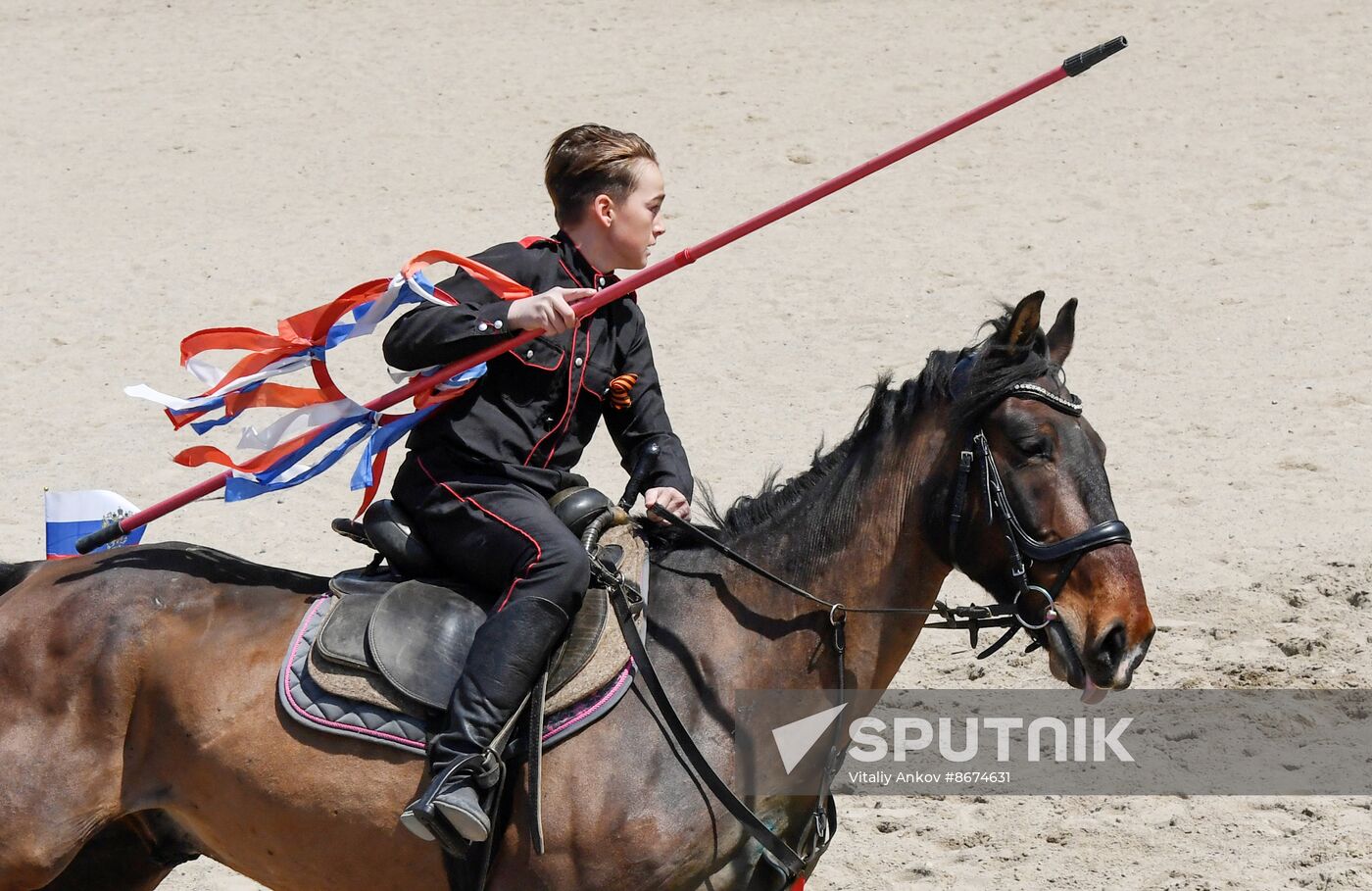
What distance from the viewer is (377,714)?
3.31 m

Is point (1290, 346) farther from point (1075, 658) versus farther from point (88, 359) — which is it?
point (88, 359)

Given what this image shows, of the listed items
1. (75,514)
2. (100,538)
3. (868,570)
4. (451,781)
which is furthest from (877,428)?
(75,514)

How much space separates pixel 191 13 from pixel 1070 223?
919cm

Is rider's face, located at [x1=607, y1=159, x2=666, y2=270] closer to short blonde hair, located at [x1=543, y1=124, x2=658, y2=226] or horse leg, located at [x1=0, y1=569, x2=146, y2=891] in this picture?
short blonde hair, located at [x1=543, y1=124, x2=658, y2=226]

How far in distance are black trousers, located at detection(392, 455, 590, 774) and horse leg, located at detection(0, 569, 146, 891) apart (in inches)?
32.5

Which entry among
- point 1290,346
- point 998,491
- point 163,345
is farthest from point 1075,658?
point 163,345

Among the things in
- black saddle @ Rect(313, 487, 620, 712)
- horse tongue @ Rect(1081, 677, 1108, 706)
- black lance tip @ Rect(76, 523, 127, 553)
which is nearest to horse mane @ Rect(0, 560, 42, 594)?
black lance tip @ Rect(76, 523, 127, 553)

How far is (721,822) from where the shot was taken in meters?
3.24

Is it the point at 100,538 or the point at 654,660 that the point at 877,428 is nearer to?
the point at 654,660

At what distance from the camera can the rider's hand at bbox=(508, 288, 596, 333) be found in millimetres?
3260

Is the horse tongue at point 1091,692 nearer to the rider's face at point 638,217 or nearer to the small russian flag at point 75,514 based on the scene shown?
the rider's face at point 638,217

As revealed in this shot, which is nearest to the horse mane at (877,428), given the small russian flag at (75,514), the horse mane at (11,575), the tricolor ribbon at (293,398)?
the tricolor ribbon at (293,398)

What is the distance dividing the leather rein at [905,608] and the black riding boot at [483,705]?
0.23 m

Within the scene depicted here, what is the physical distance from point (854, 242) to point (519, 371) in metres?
7.31
